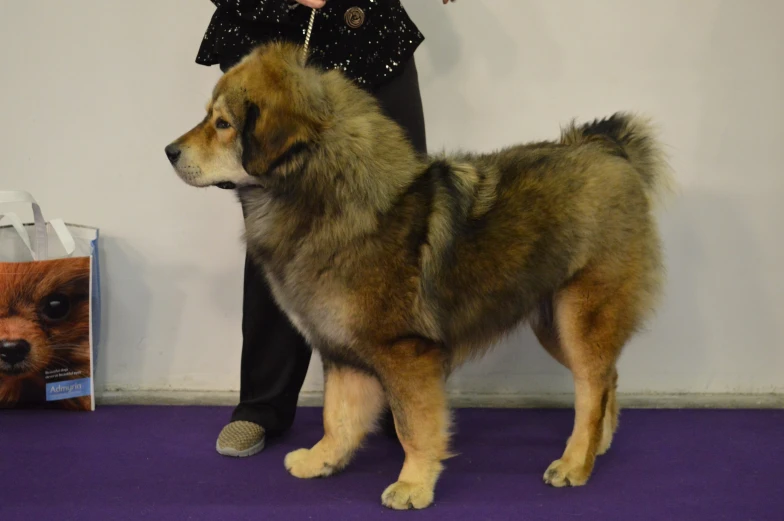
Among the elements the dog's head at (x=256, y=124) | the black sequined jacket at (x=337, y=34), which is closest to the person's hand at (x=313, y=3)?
the black sequined jacket at (x=337, y=34)

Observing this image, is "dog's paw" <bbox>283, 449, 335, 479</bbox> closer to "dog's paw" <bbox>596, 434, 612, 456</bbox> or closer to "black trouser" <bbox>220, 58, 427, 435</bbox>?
"black trouser" <bbox>220, 58, 427, 435</bbox>

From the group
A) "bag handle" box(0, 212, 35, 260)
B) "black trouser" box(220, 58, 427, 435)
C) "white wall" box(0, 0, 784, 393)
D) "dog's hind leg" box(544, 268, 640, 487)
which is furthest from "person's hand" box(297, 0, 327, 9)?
"bag handle" box(0, 212, 35, 260)

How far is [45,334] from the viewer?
2.85m

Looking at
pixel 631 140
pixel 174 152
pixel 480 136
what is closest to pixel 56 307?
pixel 174 152

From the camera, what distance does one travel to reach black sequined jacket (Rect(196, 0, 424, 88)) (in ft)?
7.35

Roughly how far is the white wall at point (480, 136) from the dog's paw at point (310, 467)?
860 mm

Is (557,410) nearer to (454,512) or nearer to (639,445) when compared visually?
(639,445)

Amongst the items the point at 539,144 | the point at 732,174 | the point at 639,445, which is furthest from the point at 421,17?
the point at 639,445

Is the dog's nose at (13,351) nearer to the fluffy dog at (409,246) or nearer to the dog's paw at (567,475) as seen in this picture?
the fluffy dog at (409,246)

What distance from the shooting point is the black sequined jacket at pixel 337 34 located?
2240mm

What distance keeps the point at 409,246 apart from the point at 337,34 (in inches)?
31.3

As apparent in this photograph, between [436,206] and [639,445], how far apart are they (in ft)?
4.19

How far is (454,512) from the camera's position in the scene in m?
1.99

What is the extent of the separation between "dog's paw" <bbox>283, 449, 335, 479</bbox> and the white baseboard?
Result: 81 cm
